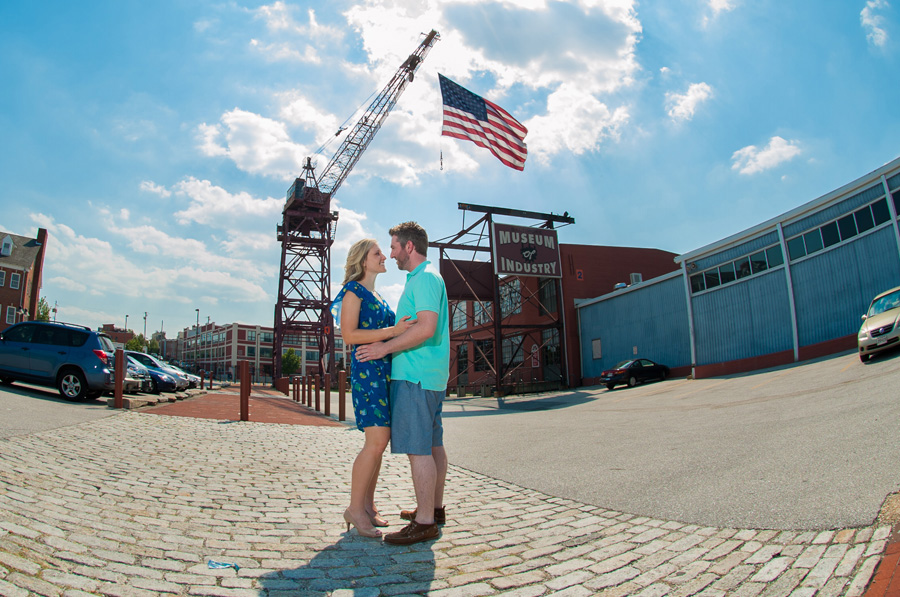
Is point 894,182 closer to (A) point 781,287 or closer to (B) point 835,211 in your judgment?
(B) point 835,211

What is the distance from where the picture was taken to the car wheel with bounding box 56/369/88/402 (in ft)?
33.6

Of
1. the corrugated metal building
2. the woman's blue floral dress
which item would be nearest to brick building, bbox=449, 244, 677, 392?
the corrugated metal building

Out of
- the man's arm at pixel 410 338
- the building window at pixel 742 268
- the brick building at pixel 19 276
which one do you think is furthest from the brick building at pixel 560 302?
the brick building at pixel 19 276

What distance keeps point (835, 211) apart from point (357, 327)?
58.4 feet

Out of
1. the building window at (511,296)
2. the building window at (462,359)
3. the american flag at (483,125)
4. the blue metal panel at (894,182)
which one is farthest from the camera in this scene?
the building window at (462,359)

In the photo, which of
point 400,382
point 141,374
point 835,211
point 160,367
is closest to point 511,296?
point 835,211

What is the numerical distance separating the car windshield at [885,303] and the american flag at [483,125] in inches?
514

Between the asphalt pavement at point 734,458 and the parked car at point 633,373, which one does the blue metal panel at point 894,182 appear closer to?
the asphalt pavement at point 734,458

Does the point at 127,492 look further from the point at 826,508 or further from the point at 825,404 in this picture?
the point at 825,404

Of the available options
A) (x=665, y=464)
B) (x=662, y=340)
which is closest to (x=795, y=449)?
(x=665, y=464)

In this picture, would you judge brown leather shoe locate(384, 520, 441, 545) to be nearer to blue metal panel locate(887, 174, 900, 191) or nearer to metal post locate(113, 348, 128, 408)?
metal post locate(113, 348, 128, 408)

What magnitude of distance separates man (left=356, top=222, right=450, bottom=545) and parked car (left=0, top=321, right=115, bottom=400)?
10003 mm

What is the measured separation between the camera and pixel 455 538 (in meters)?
3.16

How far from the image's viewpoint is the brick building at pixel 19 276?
4009 centimetres
